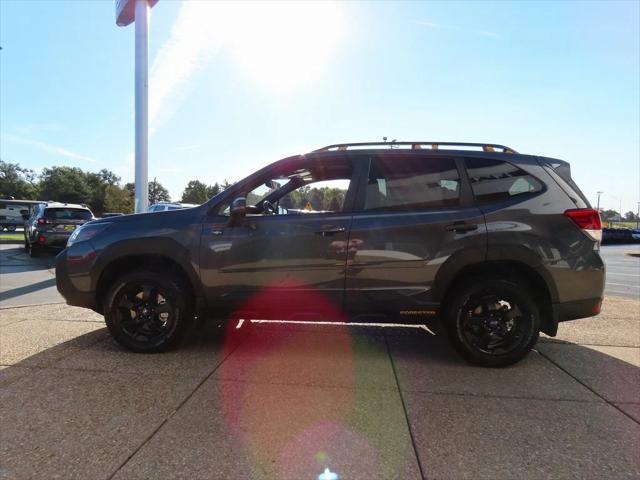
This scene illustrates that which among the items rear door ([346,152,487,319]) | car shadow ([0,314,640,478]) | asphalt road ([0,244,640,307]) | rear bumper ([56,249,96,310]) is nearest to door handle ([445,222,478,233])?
rear door ([346,152,487,319])

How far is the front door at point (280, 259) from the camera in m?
3.77

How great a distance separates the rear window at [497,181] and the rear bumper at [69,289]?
12.0 feet

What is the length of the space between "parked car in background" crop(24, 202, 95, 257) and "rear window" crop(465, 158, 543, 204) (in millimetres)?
12488

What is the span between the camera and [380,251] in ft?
12.2

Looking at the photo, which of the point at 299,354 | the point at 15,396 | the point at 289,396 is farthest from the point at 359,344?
the point at 15,396

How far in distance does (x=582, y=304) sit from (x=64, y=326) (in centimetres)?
536

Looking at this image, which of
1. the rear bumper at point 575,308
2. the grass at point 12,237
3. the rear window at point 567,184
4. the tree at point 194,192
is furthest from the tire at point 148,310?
the tree at point 194,192

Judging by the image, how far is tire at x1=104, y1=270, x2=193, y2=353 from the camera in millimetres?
3928

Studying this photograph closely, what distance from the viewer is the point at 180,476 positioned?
223cm

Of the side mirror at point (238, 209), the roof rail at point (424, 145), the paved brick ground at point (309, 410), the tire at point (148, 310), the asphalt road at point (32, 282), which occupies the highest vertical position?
the roof rail at point (424, 145)

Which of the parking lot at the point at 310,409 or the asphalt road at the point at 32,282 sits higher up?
the parking lot at the point at 310,409

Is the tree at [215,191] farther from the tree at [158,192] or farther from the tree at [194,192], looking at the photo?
the tree at [158,192]

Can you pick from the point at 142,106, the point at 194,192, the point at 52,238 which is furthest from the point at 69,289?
the point at 194,192

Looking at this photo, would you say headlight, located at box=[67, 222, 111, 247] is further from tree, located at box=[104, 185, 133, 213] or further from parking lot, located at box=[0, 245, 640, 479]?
tree, located at box=[104, 185, 133, 213]
